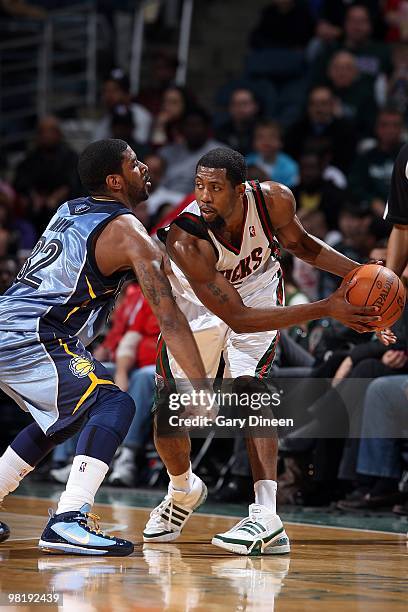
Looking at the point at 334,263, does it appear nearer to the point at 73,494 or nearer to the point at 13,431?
the point at 73,494

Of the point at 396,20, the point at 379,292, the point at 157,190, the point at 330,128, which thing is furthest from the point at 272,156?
the point at 379,292

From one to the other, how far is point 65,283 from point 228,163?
0.81 m

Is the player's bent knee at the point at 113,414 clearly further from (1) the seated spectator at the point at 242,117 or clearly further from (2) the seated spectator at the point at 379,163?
(1) the seated spectator at the point at 242,117

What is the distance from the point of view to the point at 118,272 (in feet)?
14.8

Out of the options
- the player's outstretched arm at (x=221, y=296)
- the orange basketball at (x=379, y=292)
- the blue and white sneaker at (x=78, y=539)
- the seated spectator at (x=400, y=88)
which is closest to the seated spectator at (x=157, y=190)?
the seated spectator at (x=400, y=88)

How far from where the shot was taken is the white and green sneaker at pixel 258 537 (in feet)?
15.0

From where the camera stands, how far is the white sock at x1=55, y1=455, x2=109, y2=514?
14.4 ft

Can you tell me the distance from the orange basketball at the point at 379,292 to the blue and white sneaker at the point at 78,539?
1.28 metres

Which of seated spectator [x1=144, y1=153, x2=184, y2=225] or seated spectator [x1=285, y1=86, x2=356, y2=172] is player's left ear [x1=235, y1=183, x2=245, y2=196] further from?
seated spectator [x1=285, y1=86, x2=356, y2=172]

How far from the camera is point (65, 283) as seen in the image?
4500 mm

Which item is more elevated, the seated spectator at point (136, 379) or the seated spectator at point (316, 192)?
the seated spectator at point (316, 192)

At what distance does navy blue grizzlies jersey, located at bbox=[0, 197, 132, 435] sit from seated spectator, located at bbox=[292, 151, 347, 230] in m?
4.79

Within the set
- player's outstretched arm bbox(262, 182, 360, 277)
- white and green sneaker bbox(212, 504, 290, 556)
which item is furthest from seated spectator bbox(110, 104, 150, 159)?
white and green sneaker bbox(212, 504, 290, 556)

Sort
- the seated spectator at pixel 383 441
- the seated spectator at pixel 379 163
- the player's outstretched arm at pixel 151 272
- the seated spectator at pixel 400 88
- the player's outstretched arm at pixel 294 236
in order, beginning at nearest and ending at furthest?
the player's outstretched arm at pixel 151 272 < the player's outstretched arm at pixel 294 236 < the seated spectator at pixel 383 441 < the seated spectator at pixel 379 163 < the seated spectator at pixel 400 88
